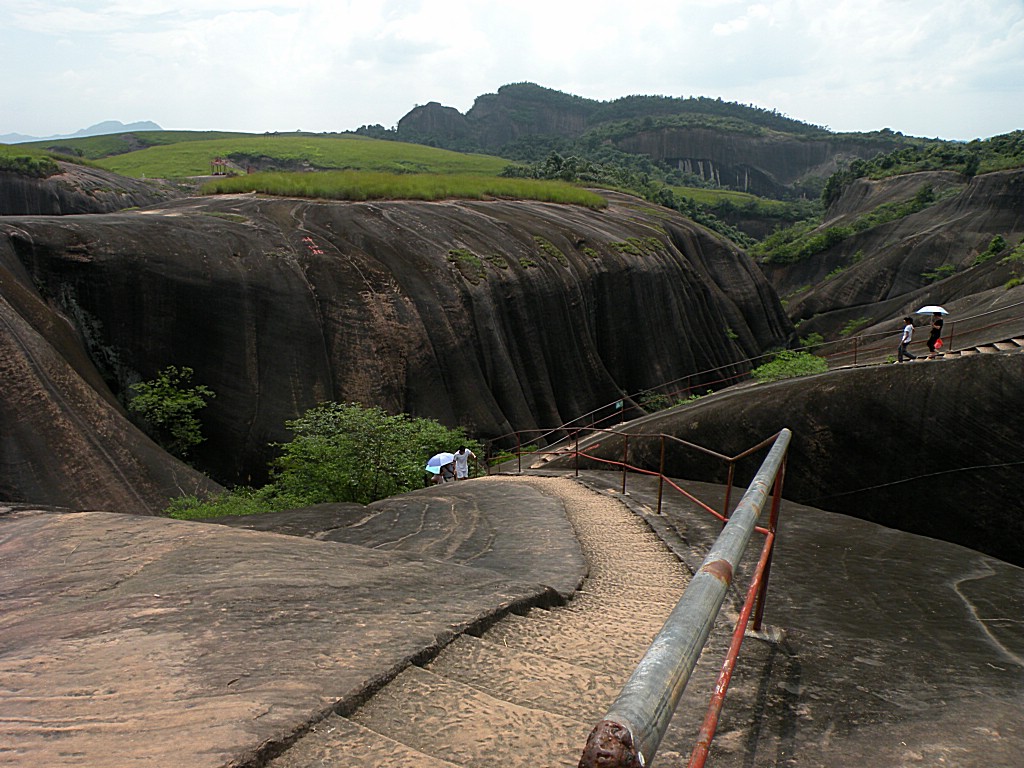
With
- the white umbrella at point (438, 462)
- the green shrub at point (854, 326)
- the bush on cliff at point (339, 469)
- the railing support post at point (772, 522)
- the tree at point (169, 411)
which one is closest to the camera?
the railing support post at point (772, 522)

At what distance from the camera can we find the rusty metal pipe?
3.83 feet

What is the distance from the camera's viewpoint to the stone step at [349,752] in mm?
2307

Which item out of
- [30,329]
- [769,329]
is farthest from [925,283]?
[30,329]

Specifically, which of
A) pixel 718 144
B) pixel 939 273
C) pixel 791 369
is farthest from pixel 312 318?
pixel 718 144

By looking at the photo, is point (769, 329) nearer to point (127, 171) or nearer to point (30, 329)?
point (30, 329)

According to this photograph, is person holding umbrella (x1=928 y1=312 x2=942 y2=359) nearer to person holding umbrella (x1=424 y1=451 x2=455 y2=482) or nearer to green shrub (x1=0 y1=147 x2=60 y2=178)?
person holding umbrella (x1=424 y1=451 x2=455 y2=482)

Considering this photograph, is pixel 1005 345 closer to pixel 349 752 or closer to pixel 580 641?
pixel 580 641

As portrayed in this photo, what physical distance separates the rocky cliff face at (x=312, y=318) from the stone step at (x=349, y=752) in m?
10.3

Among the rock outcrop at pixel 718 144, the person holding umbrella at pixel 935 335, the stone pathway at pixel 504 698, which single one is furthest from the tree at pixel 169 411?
the rock outcrop at pixel 718 144

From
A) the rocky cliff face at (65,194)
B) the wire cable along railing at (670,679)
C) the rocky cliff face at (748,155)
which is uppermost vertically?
the rocky cliff face at (748,155)

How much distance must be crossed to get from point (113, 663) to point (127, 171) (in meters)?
67.8

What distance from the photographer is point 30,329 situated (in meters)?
12.1

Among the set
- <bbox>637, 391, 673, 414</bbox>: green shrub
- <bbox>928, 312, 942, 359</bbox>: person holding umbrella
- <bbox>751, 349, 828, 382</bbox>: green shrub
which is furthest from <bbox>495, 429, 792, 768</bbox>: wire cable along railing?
<bbox>637, 391, 673, 414</bbox>: green shrub

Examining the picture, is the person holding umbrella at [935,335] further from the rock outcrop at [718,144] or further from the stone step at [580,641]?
the rock outcrop at [718,144]
